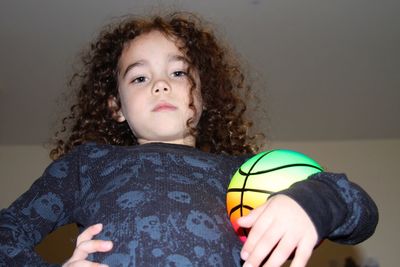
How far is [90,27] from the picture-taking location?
1.98m

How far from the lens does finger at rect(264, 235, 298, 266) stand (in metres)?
0.66

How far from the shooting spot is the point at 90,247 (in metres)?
0.79

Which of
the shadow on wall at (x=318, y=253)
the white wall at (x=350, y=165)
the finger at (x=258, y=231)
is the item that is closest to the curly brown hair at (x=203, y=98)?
the finger at (x=258, y=231)

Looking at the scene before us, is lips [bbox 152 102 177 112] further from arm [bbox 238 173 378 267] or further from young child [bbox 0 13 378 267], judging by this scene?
arm [bbox 238 173 378 267]

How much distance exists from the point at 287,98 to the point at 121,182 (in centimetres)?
175

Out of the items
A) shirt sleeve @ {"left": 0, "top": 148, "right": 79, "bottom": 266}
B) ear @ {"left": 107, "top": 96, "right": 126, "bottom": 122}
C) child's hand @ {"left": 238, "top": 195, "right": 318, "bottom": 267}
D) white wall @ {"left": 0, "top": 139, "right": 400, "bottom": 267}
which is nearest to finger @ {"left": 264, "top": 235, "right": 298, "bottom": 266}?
child's hand @ {"left": 238, "top": 195, "right": 318, "bottom": 267}

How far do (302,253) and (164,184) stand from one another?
331mm

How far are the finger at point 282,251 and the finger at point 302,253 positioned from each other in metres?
0.01

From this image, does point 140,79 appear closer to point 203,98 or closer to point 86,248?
point 203,98

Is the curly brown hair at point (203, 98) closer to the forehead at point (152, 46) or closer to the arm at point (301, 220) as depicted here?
the forehead at point (152, 46)

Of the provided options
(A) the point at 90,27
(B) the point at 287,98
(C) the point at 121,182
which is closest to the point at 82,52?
(A) the point at 90,27

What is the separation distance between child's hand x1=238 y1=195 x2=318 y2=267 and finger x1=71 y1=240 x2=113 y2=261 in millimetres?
247

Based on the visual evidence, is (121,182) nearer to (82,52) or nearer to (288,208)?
(288,208)

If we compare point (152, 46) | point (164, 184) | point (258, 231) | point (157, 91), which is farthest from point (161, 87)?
point (258, 231)
